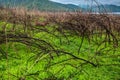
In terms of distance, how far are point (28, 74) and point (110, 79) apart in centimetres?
96

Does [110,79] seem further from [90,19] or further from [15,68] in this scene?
[90,19]

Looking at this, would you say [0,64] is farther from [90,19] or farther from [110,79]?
[90,19]

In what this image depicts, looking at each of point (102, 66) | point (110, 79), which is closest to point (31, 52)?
point (102, 66)

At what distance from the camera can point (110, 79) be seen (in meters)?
3.73

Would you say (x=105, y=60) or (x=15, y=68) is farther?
(x=105, y=60)

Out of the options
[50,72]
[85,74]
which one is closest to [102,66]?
[85,74]

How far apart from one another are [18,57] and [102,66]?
4.08 ft

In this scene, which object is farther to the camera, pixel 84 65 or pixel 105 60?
pixel 105 60

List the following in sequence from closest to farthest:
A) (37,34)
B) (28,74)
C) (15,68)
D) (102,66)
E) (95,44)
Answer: (28,74), (15,68), (102,66), (95,44), (37,34)

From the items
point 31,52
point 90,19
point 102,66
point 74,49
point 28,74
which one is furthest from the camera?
point 90,19

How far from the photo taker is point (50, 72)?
3781 millimetres

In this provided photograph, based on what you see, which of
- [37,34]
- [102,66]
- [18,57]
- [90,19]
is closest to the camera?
[102,66]

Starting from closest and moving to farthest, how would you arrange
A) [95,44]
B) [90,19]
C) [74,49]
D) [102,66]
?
1. [102,66]
2. [74,49]
3. [95,44]
4. [90,19]

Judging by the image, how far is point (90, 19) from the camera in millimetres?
7266
